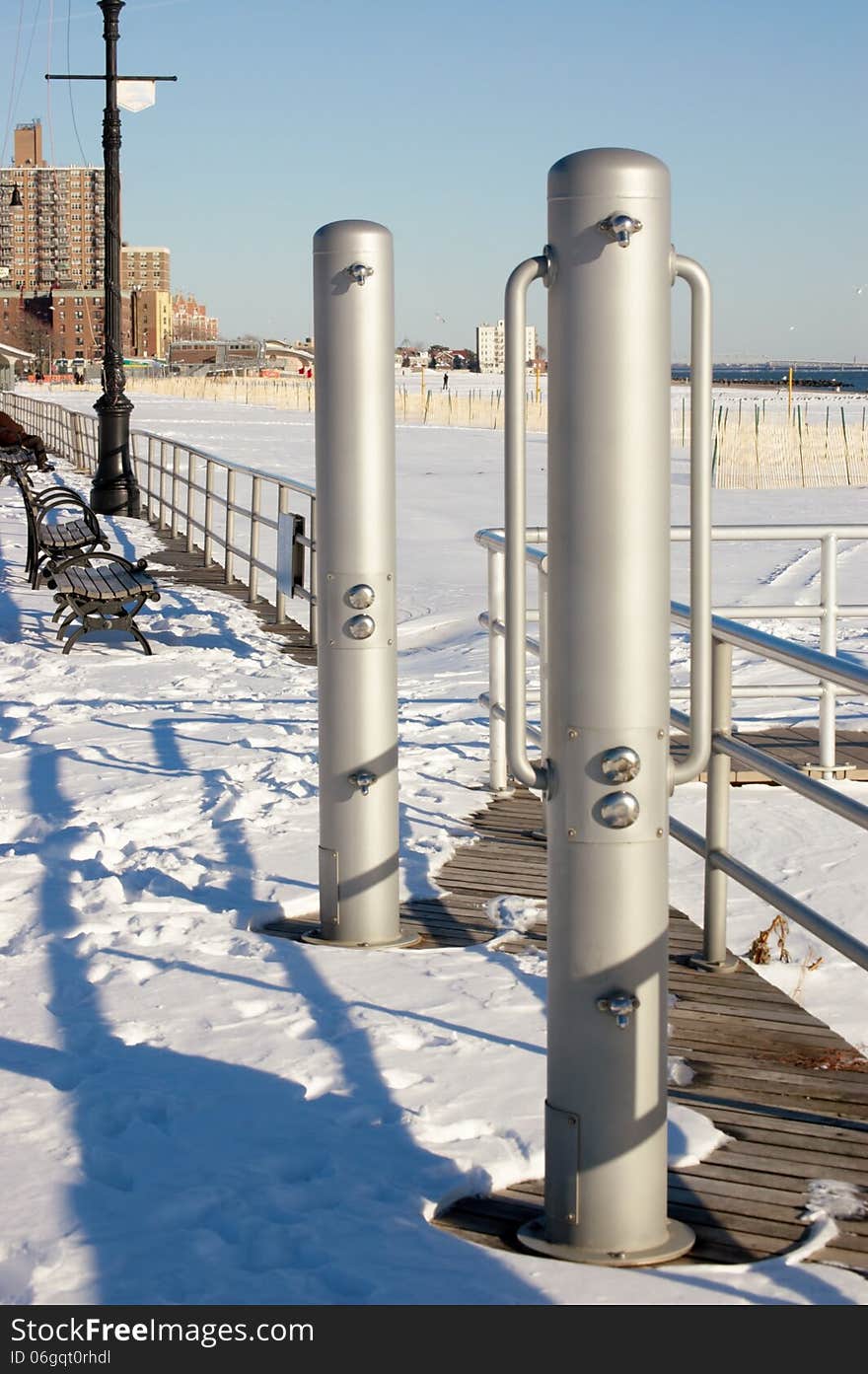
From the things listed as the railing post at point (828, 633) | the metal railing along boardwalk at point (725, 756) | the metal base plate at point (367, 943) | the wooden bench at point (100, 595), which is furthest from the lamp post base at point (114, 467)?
the metal base plate at point (367, 943)

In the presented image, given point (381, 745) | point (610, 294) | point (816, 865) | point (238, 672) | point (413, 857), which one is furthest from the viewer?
point (238, 672)

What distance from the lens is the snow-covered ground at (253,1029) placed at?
3080 mm

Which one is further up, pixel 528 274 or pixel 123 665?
pixel 528 274

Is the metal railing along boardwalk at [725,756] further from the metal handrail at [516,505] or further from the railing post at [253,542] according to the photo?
the railing post at [253,542]

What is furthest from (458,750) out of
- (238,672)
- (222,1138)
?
(222,1138)

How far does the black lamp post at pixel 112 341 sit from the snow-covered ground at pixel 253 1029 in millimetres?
11553

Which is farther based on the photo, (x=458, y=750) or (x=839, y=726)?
(x=839, y=726)

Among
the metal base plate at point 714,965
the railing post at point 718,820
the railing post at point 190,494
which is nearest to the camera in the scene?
the railing post at point 718,820

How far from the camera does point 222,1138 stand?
3.66 m

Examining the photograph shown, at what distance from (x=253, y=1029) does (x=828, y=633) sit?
13.8ft

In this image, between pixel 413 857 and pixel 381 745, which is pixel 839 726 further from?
pixel 381 745

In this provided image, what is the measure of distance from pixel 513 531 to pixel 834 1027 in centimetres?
276

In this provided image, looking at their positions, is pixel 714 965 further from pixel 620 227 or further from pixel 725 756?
pixel 620 227

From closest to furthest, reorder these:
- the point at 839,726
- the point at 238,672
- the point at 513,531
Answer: the point at 513,531, the point at 839,726, the point at 238,672
